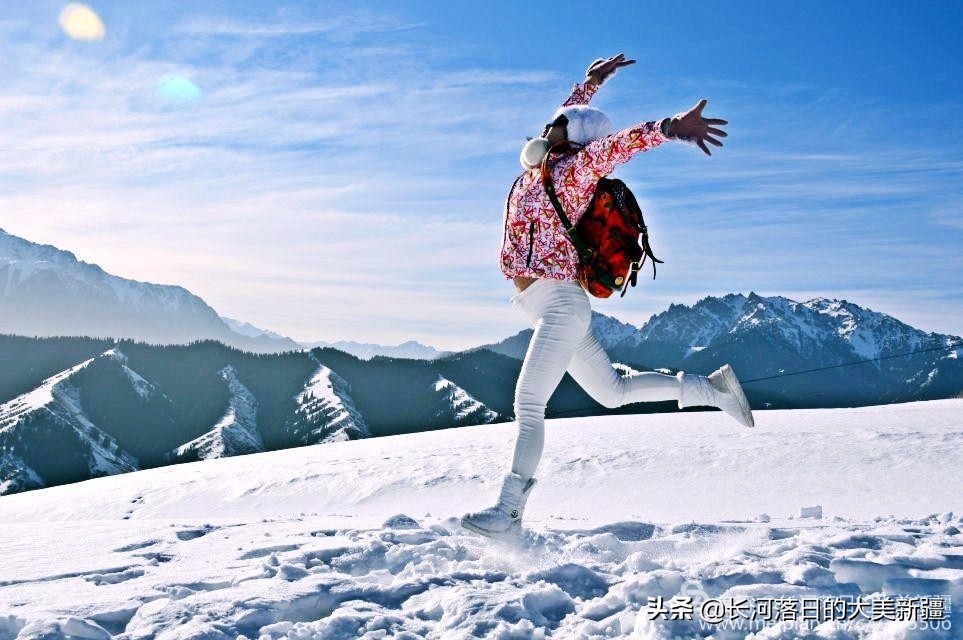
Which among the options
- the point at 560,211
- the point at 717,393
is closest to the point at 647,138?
the point at 560,211

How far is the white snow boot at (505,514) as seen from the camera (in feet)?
14.7

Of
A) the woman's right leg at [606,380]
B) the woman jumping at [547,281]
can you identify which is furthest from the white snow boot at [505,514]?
the woman's right leg at [606,380]

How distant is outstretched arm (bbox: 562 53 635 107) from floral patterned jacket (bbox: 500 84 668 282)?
979 mm

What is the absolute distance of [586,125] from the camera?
4766 millimetres

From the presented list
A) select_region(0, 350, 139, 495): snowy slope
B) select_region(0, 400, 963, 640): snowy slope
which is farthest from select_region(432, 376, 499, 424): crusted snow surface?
select_region(0, 400, 963, 640): snowy slope

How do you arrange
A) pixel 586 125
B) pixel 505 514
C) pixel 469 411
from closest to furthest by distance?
pixel 505 514 < pixel 586 125 < pixel 469 411

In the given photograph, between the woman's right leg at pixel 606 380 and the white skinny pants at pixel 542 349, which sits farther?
the woman's right leg at pixel 606 380

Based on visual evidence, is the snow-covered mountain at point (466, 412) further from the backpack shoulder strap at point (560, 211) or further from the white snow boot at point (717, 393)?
the backpack shoulder strap at point (560, 211)

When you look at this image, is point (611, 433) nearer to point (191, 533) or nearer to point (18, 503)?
point (191, 533)

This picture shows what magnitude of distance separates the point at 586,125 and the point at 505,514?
8.04 ft

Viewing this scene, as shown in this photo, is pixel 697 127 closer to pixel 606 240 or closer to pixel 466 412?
pixel 606 240

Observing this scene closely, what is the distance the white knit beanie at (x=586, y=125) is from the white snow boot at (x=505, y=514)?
7.03ft

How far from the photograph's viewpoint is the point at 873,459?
802 cm

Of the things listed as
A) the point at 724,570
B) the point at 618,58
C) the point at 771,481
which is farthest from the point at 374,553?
the point at 771,481
